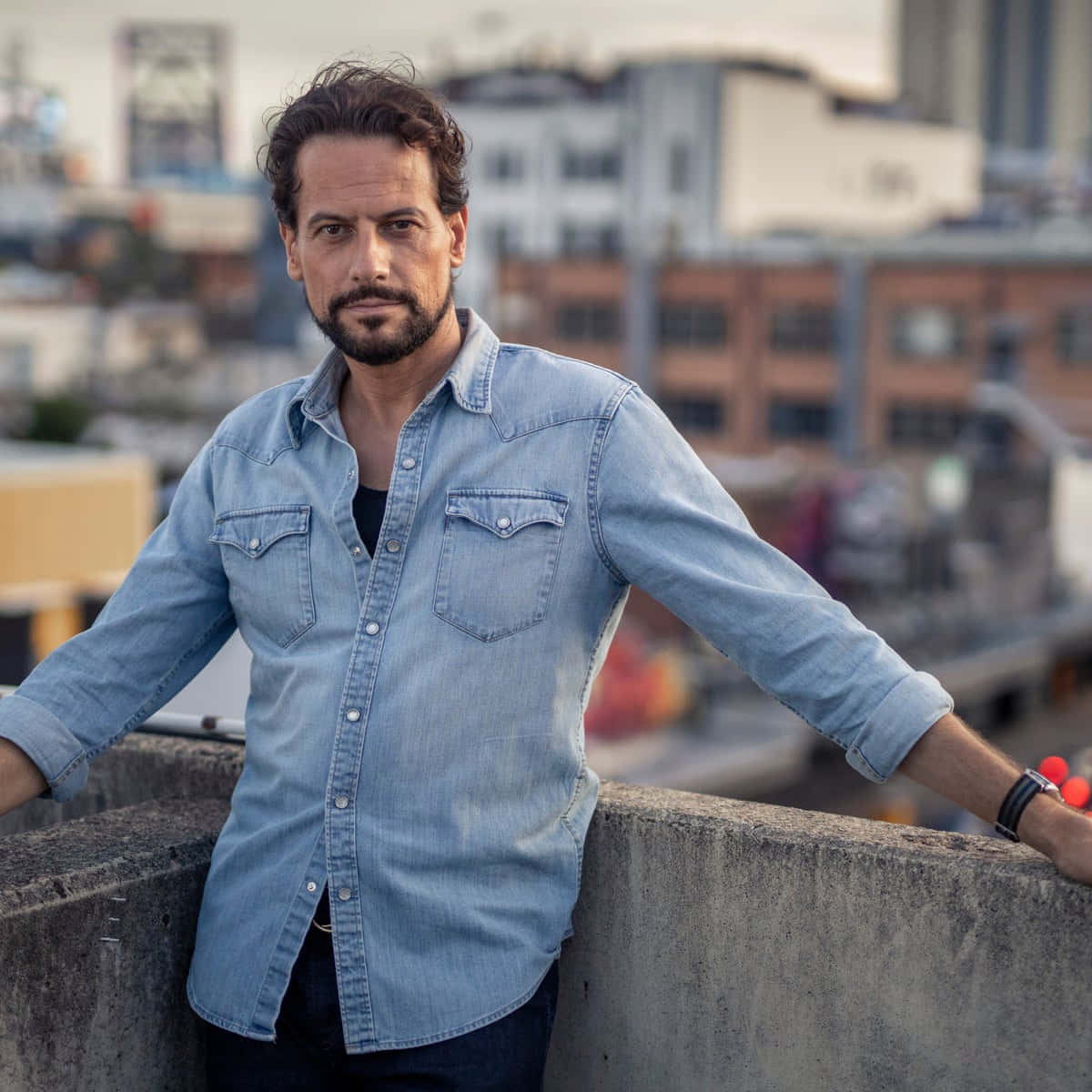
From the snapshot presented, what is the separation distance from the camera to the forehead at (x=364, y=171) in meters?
2.38

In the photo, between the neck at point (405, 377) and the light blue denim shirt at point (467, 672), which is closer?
the light blue denim shirt at point (467, 672)

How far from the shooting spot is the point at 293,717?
7.95 feet

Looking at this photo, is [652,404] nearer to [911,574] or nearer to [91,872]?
[91,872]

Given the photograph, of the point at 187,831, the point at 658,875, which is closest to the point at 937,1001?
the point at 658,875

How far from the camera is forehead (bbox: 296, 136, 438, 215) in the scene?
7.81 feet

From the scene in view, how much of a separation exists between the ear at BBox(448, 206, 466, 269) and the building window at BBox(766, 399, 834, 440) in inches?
1793

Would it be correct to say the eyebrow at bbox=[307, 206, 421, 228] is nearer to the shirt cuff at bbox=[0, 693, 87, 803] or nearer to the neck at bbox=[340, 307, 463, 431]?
the neck at bbox=[340, 307, 463, 431]

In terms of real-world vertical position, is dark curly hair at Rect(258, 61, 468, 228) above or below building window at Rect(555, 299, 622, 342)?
above

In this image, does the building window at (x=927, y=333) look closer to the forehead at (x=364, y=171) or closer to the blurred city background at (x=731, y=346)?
the blurred city background at (x=731, y=346)

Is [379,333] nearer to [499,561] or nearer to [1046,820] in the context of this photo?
[499,561]

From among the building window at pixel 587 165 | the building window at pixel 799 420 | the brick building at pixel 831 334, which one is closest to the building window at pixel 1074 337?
the brick building at pixel 831 334

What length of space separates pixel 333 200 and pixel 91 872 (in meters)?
1.08

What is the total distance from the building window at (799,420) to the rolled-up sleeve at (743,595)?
4569cm

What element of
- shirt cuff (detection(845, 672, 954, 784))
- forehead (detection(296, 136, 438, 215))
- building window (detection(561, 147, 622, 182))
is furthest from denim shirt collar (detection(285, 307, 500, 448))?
building window (detection(561, 147, 622, 182))
